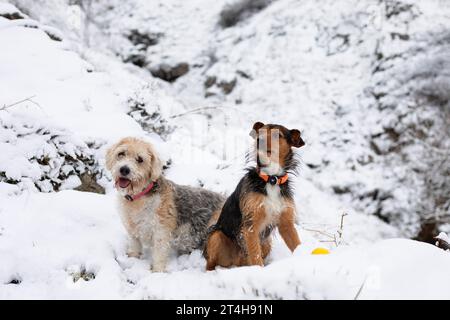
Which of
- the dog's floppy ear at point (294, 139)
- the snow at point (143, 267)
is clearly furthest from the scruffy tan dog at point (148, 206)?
the dog's floppy ear at point (294, 139)

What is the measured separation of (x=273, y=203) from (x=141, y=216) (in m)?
1.57

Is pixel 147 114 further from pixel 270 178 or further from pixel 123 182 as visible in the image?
pixel 270 178

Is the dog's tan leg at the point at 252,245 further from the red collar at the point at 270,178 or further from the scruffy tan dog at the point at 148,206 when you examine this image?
the scruffy tan dog at the point at 148,206

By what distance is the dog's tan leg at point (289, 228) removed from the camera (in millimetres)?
3738

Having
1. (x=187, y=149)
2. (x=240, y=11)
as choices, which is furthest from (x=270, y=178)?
(x=240, y=11)

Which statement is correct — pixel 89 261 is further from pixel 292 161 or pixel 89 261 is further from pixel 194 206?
pixel 292 161

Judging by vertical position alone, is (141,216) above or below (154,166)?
below

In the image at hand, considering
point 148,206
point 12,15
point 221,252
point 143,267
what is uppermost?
point 12,15

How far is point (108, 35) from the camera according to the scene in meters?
17.6

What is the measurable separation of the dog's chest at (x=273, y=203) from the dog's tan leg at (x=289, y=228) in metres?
0.14

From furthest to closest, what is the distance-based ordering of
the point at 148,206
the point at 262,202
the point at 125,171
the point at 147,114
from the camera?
the point at 147,114 < the point at 148,206 < the point at 125,171 < the point at 262,202

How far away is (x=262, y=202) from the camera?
352 centimetres
